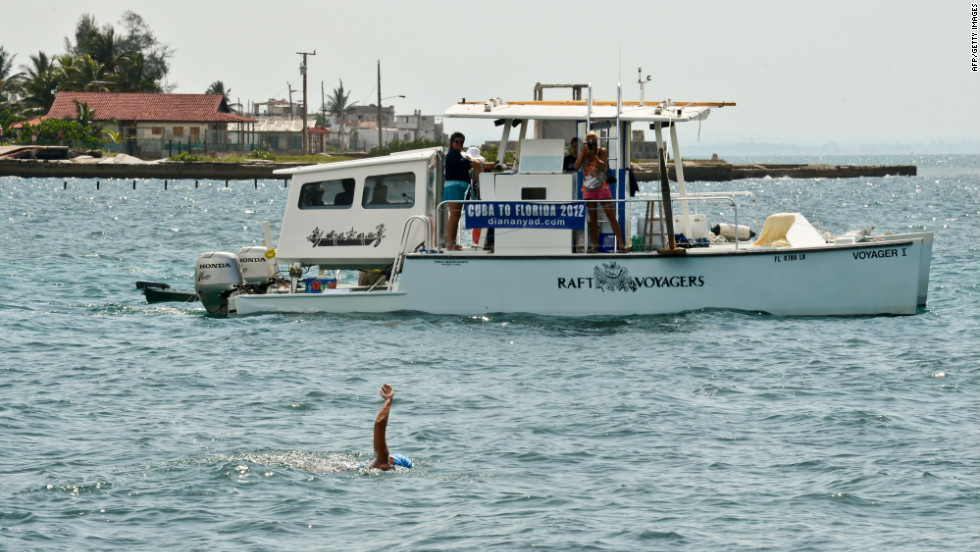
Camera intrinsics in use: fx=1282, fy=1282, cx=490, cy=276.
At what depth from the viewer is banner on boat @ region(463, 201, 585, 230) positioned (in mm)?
18281

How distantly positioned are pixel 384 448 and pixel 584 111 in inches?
350

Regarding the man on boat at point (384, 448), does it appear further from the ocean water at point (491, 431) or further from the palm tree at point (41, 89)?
the palm tree at point (41, 89)

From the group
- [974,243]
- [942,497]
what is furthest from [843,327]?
[974,243]

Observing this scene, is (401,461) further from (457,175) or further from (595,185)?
(457,175)

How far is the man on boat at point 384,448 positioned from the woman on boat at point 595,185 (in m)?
7.38

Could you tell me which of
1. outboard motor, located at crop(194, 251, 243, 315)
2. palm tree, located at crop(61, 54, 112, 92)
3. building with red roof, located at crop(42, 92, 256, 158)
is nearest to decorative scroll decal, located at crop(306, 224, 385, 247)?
outboard motor, located at crop(194, 251, 243, 315)

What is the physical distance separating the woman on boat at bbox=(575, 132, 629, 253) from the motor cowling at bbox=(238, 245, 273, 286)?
5.20 m

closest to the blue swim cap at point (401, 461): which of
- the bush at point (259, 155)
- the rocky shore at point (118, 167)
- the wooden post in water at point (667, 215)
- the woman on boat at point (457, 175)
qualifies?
the wooden post in water at point (667, 215)

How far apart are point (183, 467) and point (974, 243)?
33011 millimetres

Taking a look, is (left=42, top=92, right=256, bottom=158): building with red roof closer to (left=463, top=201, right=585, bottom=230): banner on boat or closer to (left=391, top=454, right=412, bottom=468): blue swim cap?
(left=463, top=201, right=585, bottom=230): banner on boat

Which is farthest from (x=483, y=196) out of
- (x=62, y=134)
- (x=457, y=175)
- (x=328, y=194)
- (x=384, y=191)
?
(x=62, y=134)

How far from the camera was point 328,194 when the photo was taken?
64.6 ft

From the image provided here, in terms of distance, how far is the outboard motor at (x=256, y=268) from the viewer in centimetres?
2005

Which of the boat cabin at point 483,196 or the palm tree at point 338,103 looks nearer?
the boat cabin at point 483,196
